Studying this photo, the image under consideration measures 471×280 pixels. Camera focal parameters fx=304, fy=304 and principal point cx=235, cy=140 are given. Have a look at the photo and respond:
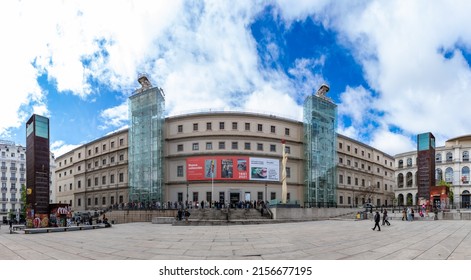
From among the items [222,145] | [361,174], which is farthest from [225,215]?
[361,174]

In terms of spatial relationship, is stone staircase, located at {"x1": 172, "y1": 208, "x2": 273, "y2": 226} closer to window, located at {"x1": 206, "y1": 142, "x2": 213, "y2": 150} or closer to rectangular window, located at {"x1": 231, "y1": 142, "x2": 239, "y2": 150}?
window, located at {"x1": 206, "y1": 142, "x2": 213, "y2": 150}

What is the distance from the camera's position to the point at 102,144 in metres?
57.2

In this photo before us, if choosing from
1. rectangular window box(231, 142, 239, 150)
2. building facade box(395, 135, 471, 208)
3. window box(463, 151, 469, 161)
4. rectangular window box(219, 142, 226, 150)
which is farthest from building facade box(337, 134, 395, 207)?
rectangular window box(219, 142, 226, 150)

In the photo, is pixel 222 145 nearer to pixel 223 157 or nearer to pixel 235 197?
pixel 223 157

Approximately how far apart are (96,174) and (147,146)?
19.7 m

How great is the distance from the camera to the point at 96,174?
59.2 metres

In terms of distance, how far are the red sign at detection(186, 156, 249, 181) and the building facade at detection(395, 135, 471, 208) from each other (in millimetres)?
49351

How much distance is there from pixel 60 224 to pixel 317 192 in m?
37.6

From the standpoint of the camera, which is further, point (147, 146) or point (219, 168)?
point (147, 146)

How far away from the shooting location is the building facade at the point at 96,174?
53719 mm

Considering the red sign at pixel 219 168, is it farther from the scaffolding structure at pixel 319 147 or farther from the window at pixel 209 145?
the scaffolding structure at pixel 319 147

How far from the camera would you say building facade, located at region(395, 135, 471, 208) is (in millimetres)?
71438

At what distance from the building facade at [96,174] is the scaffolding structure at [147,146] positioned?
20.9ft

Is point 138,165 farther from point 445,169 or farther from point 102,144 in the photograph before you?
point 445,169
